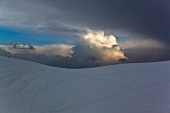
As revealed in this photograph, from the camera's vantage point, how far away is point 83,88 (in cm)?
230

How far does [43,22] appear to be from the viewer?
2.31 metres

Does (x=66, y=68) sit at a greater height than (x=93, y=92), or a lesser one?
greater

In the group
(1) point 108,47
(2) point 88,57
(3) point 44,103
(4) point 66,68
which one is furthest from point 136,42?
(3) point 44,103

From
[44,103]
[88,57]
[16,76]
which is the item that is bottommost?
[44,103]

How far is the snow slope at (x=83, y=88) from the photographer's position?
226 cm

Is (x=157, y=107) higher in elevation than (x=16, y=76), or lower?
lower

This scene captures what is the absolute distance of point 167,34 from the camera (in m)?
2.31

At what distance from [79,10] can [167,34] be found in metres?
0.61

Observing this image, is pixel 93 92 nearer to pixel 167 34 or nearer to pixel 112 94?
pixel 112 94

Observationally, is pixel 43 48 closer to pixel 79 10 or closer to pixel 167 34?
pixel 79 10

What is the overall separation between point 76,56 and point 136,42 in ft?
1.36

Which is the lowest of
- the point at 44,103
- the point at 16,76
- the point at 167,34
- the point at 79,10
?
the point at 44,103

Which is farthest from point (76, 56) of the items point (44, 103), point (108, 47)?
point (44, 103)

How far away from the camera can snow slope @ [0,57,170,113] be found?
2.26 metres
